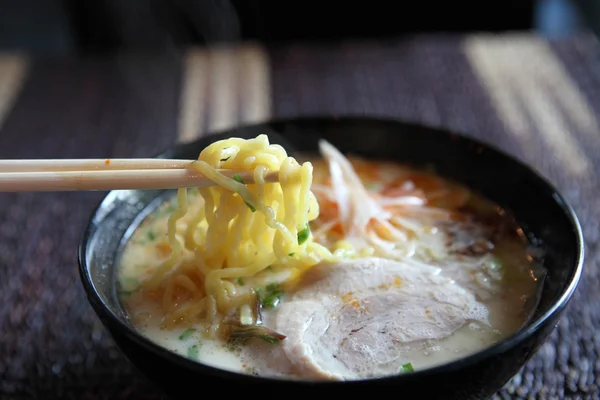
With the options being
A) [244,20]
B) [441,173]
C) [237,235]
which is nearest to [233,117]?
[441,173]

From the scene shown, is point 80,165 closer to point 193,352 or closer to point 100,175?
point 100,175

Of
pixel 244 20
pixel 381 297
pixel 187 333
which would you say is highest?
pixel 381 297

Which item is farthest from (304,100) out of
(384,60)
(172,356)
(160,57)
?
(172,356)

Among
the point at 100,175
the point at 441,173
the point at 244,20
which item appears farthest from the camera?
the point at 244,20

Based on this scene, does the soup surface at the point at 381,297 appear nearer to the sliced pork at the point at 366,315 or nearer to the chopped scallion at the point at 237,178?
the sliced pork at the point at 366,315

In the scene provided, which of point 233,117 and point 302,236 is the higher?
point 302,236

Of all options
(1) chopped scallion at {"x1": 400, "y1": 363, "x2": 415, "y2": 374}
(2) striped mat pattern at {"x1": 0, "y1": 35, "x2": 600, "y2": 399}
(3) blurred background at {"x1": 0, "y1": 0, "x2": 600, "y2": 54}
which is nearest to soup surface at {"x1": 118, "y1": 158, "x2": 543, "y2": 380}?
(1) chopped scallion at {"x1": 400, "y1": 363, "x2": 415, "y2": 374}

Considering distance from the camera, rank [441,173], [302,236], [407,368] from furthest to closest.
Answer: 1. [441,173]
2. [302,236]
3. [407,368]
